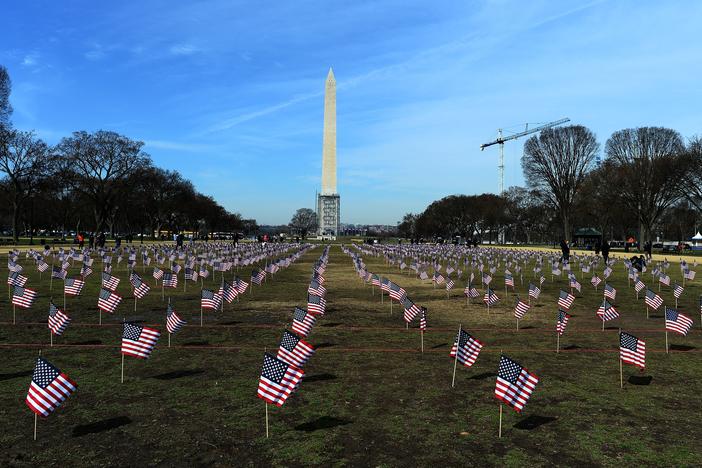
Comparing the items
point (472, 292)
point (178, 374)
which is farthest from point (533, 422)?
point (472, 292)

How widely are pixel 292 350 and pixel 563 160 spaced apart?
6226 centimetres

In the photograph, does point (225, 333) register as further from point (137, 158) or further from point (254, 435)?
point (137, 158)

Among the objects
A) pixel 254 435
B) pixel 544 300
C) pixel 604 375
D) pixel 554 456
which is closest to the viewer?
pixel 554 456

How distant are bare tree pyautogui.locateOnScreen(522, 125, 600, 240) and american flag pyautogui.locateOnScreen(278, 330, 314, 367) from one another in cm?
6119

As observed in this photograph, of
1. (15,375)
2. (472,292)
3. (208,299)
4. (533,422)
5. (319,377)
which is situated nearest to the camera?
(533,422)

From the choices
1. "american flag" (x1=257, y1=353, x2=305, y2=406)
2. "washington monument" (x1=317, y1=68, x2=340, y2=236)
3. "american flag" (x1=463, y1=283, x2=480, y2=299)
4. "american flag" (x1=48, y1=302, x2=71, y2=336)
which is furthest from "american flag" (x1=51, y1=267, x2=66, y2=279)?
"washington monument" (x1=317, y1=68, x2=340, y2=236)

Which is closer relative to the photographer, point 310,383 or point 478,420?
point 478,420

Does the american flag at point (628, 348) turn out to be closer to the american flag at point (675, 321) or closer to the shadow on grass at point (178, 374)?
the american flag at point (675, 321)

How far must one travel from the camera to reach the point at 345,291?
22203 mm

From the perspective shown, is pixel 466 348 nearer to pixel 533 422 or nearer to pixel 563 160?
pixel 533 422

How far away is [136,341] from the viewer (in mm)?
8797

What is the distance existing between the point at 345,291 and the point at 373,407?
14652mm

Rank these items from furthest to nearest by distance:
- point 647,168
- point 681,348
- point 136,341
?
point 647,168, point 681,348, point 136,341

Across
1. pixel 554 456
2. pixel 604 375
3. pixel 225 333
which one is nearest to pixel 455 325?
pixel 604 375
